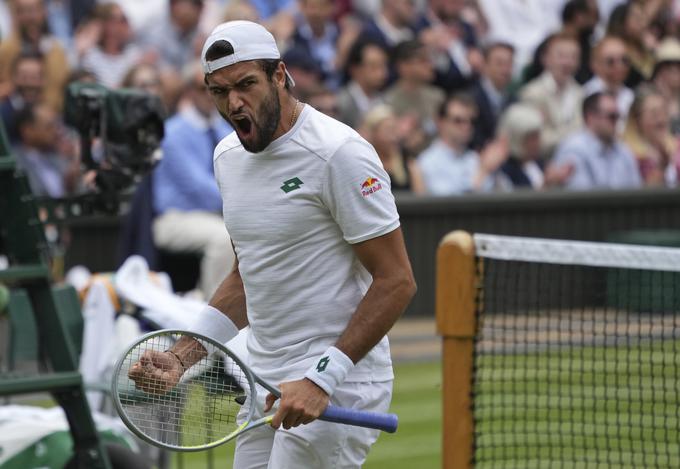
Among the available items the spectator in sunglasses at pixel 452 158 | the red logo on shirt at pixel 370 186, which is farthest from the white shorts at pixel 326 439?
the spectator in sunglasses at pixel 452 158

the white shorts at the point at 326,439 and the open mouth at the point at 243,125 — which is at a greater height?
the open mouth at the point at 243,125

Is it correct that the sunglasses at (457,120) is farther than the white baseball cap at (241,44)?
Yes

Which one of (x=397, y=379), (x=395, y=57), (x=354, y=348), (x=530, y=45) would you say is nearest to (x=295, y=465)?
(x=354, y=348)

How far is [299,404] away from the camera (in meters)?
4.09

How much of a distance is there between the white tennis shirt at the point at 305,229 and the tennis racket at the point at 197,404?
Result: 0.13 m

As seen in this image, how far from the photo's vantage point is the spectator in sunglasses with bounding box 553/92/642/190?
15141 mm

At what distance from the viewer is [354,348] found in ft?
13.8

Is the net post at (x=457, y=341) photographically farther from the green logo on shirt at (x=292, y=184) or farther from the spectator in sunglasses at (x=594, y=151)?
the spectator in sunglasses at (x=594, y=151)

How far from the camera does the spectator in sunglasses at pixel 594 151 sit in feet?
49.7

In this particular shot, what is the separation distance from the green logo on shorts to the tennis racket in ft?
0.40

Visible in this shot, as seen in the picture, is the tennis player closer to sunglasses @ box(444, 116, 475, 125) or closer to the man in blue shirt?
the man in blue shirt

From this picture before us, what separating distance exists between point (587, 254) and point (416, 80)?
8799 millimetres

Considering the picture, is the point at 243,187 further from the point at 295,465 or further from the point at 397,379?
the point at 397,379

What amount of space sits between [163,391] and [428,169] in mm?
9985
